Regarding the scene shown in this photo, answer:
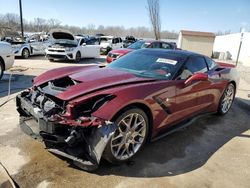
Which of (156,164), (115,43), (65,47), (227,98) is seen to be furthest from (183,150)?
(115,43)

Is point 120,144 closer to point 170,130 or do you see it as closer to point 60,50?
point 170,130

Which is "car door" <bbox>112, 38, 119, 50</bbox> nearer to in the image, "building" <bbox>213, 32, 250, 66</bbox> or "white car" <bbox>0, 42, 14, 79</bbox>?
"building" <bbox>213, 32, 250, 66</bbox>

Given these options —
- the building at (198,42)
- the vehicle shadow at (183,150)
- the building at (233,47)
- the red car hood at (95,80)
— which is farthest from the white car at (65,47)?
the building at (198,42)

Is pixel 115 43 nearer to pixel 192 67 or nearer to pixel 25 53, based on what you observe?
pixel 25 53

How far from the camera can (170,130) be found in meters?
4.10

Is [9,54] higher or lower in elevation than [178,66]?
lower

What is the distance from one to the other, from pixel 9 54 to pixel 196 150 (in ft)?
21.6

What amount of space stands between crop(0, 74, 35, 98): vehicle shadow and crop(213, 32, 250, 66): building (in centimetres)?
1519

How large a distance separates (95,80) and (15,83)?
532cm

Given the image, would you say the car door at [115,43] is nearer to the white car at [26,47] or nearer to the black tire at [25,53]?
the white car at [26,47]

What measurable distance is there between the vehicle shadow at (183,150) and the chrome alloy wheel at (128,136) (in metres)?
0.17

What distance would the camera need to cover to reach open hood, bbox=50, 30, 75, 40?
14961mm

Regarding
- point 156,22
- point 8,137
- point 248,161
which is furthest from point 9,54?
point 156,22

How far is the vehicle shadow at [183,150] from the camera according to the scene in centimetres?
342
